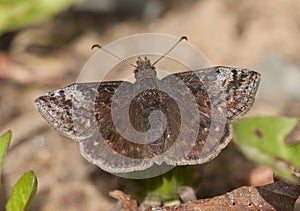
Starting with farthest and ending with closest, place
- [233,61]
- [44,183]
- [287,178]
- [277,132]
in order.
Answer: [233,61], [44,183], [277,132], [287,178]

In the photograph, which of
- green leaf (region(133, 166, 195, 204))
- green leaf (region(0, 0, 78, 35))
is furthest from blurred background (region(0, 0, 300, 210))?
green leaf (region(133, 166, 195, 204))

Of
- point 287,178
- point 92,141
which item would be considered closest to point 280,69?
point 287,178

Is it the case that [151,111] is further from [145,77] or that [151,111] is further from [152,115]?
[145,77]

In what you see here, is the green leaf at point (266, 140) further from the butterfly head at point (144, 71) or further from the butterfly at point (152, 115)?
the butterfly head at point (144, 71)

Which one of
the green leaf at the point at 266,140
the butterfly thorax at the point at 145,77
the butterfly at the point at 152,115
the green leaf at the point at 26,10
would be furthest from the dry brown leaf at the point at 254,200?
the green leaf at the point at 26,10

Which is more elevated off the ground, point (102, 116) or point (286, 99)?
point (102, 116)

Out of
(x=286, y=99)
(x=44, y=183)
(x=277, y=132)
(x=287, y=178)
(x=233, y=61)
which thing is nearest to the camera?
(x=287, y=178)

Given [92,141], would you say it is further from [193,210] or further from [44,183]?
[44,183]
